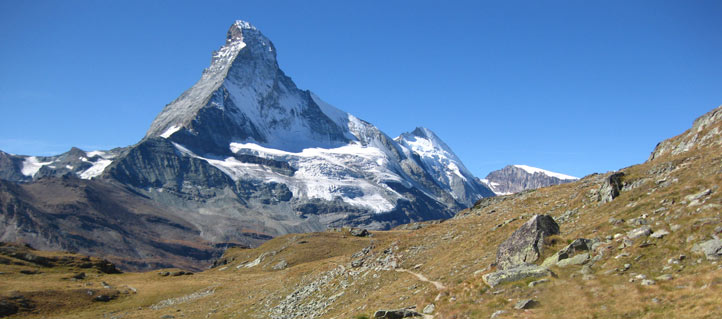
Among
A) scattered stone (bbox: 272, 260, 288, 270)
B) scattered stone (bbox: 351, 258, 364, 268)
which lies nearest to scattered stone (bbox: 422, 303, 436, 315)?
scattered stone (bbox: 351, 258, 364, 268)

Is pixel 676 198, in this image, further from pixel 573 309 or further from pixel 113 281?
pixel 113 281

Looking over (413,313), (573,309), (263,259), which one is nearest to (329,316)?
(413,313)

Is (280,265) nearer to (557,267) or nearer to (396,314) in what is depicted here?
(396,314)

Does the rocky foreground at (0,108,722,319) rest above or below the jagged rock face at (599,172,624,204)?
below

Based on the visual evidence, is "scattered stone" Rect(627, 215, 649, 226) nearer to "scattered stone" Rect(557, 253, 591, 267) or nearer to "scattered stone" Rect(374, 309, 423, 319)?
"scattered stone" Rect(557, 253, 591, 267)

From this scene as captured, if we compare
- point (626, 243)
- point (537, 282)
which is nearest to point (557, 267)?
point (537, 282)

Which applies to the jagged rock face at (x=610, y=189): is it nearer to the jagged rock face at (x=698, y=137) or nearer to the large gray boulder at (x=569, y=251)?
the jagged rock face at (x=698, y=137)

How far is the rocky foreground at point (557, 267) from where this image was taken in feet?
85.3

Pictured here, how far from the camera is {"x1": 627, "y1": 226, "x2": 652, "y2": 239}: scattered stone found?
100 ft

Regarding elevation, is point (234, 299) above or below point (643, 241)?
below

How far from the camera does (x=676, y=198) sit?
34000 mm

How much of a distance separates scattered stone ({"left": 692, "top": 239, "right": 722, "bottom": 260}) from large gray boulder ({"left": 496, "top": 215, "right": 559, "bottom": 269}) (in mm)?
10461

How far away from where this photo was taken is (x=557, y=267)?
3180cm

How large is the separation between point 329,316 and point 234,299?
3365 cm
